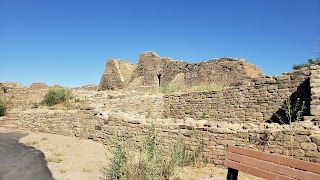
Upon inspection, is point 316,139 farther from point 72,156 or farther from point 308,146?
point 72,156

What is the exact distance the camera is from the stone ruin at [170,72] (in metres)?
16.3

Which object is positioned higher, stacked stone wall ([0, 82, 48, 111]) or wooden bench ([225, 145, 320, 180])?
stacked stone wall ([0, 82, 48, 111])

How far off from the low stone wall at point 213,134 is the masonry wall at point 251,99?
327 cm

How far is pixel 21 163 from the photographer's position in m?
6.91

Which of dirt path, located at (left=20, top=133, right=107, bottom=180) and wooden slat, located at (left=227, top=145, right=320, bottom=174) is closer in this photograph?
wooden slat, located at (left=227, top=145, right=320, bottom=174)

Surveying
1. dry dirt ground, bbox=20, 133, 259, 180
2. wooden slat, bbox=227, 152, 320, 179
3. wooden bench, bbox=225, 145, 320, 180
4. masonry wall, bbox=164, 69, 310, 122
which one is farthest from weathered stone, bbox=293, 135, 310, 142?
masonry wall, bbox=164, 69, 310, 122

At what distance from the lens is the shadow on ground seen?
5828 millimetres

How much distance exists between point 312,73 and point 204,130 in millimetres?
4513

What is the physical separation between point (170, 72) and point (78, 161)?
48.1ft

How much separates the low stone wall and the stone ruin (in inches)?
→ 288

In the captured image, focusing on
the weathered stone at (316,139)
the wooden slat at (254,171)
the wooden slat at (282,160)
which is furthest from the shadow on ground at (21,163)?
the weathered stone at (316,139)

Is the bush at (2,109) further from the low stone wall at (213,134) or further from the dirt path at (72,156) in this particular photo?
the low stone wall at (213,134)

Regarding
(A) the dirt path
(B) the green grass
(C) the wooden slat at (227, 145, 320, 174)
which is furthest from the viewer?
(A) the dirt path

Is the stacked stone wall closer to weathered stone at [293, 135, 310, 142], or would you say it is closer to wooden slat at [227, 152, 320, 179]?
weathered stone at [293, 135, 310, 142]
